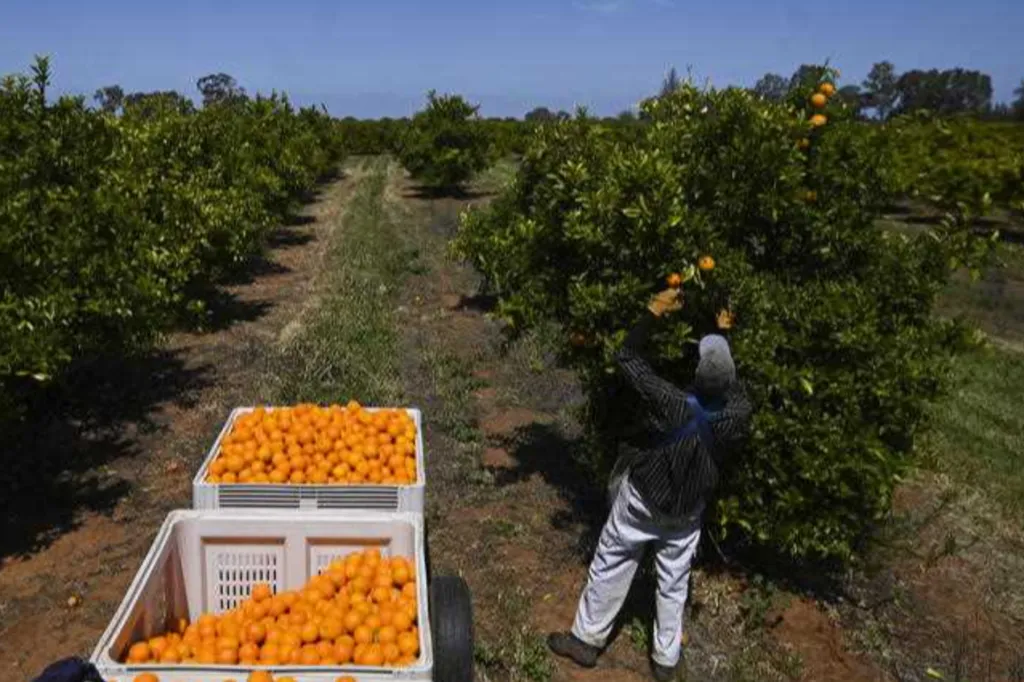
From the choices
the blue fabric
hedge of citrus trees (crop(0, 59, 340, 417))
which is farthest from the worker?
hedge of citrus trees (crop(0, 59, 340, 417))

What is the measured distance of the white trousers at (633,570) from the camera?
522 cm

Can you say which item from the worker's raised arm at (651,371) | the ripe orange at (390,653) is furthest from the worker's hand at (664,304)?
the ripe orange at (390,653)

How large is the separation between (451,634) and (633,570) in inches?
61.3

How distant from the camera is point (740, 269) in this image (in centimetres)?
579

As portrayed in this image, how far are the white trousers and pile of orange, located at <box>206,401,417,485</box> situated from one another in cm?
134

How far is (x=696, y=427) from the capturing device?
4938 millimetres

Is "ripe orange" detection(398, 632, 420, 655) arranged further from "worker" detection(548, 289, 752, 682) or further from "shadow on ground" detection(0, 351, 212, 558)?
"shadow on ground" detection(0, 351, 212, 558)

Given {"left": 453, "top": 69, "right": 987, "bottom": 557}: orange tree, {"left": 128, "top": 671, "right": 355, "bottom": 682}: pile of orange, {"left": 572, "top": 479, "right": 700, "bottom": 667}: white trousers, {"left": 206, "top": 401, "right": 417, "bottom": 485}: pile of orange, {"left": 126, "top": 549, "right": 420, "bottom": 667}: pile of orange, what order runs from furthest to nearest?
{"left": 206, "top": 401, "right": 417, "bottom": 485}: pile of orange < {"left": 453, "top": 69, "right": 987, "bottom": 557}: orange tree < {"left": 572, "top": 479, "right": 700, "bottom": 667}: white trousers < {"left": 126, "top": 549, "right": 420, "bottom": 667}: pile of orange < {"left": 128, "top": 671, "right": 355, "bottom": 682}: pile of orange

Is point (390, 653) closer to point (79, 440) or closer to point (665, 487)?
point (665, 487)

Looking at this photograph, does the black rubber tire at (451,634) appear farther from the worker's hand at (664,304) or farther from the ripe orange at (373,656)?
the worker's hand at (664,304)

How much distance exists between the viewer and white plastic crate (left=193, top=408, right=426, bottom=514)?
214 inches

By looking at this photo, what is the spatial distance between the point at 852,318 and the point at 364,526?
317cm

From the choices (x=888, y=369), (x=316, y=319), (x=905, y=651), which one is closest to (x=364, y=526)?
(x=888, y=369)

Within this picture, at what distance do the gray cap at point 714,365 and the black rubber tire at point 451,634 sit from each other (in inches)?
66.5
